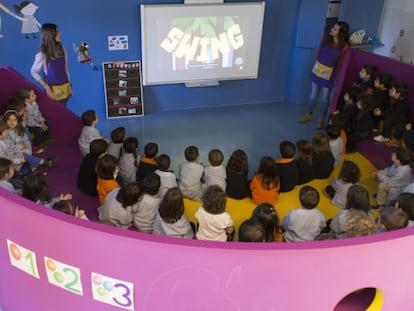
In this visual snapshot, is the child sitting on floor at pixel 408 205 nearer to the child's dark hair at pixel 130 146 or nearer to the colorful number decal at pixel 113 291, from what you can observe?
the colorful number decal at pixel 113 291

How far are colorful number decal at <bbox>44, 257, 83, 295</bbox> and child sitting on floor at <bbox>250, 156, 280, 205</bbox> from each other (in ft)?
7.35

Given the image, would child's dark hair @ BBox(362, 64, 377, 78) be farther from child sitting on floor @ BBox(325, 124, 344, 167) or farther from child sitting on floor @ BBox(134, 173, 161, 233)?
child sitting on floor @ BBox(134, 173, 161, 233)

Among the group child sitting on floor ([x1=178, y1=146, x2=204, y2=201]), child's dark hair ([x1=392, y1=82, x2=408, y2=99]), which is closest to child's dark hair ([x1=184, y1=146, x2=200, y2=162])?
child sitting on floor ([x1=178, y1=146, x2=204, y2=201])

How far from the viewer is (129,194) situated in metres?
3.49

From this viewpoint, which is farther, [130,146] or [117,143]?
[117,143]

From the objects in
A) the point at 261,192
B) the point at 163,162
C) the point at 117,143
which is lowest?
the point at 261,192

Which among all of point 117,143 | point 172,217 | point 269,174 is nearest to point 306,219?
point 269,174

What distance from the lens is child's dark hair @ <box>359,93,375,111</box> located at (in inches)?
206

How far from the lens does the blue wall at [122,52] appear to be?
5.58 m

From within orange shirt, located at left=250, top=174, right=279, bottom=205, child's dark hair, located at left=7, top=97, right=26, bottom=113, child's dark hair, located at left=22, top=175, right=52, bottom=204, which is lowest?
orange shirt, located at left=250, top=174, right=279, bottom=205

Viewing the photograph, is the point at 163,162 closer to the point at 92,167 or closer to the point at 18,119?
the point at 92,167

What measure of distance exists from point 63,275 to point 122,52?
167 inches

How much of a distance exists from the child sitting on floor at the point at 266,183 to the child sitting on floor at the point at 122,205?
121 centimetres

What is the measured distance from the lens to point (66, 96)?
527 cm
